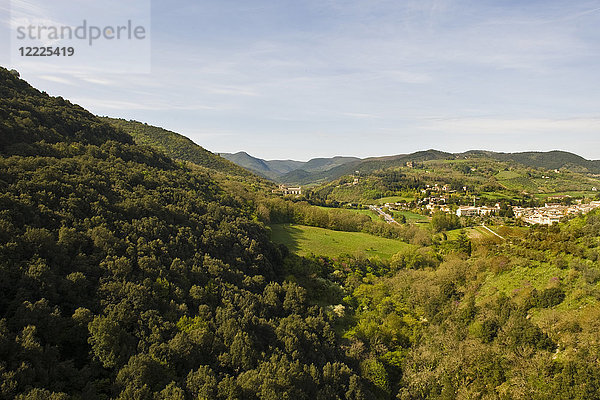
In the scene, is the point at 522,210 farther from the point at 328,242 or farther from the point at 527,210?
the point at 328,242

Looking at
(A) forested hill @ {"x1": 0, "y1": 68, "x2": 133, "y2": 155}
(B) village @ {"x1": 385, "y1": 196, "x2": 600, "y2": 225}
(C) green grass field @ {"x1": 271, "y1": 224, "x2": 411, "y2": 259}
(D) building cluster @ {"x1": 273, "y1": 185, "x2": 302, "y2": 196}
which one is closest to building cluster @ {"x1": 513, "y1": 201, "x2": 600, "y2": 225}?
(B) village @ {"x1": 385, "y1": 196, "x2": 600, "y2": 225}

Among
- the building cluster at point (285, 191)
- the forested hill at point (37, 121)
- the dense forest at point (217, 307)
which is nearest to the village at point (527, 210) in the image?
the building cluster at point (285, 191)

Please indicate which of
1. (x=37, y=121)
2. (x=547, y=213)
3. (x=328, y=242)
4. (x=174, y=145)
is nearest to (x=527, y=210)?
(x=547, y=213)

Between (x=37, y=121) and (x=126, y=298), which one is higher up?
(x=37, y=121)

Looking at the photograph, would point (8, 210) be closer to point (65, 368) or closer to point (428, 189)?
point (65, 368)

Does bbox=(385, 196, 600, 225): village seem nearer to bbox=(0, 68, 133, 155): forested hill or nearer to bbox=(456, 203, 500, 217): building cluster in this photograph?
bbox=(456, 203, 500, 217): building cluster

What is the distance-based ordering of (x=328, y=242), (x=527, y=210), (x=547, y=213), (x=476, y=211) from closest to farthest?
(x=328, y=242)
(x=547, y=213)
(x=527, y=210)
(x=476, y=211)

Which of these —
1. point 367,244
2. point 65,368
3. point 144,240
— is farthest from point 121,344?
point 367,244

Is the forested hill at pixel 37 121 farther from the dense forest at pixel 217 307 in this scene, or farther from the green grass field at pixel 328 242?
the green grass field at pixel 328 242
